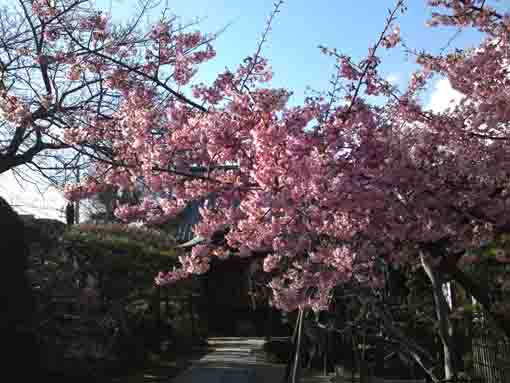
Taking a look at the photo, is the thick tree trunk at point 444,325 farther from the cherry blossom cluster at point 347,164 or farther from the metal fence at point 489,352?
the metal fence at point 489,352

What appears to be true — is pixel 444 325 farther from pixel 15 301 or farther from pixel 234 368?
pixel 234 368

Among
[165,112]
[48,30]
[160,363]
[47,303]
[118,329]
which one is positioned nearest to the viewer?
[165,112]

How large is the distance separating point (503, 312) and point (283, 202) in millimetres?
2943

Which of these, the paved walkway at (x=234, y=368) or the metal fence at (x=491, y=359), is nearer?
the metal fence at (x=491, y=359)

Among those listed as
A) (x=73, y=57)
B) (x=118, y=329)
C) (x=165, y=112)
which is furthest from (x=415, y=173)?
(x=118, y=329)

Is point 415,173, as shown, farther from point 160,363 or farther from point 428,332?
point 160,363

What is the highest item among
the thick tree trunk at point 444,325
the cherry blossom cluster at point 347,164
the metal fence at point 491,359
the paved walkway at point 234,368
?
the cherry blossom cluster at point 347,164

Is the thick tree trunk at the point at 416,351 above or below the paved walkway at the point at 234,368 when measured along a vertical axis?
above

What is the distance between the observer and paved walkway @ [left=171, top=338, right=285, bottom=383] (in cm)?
870

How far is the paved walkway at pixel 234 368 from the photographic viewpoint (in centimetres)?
870

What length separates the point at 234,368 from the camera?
31.5 feet

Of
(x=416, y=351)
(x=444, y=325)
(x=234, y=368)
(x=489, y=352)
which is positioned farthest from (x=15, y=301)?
(x=489, y=352)

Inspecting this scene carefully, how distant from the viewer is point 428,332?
27.5 feet

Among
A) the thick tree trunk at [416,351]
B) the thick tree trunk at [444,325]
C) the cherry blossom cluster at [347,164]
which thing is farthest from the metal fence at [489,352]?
the cherry blossom cluster at [347,164]
